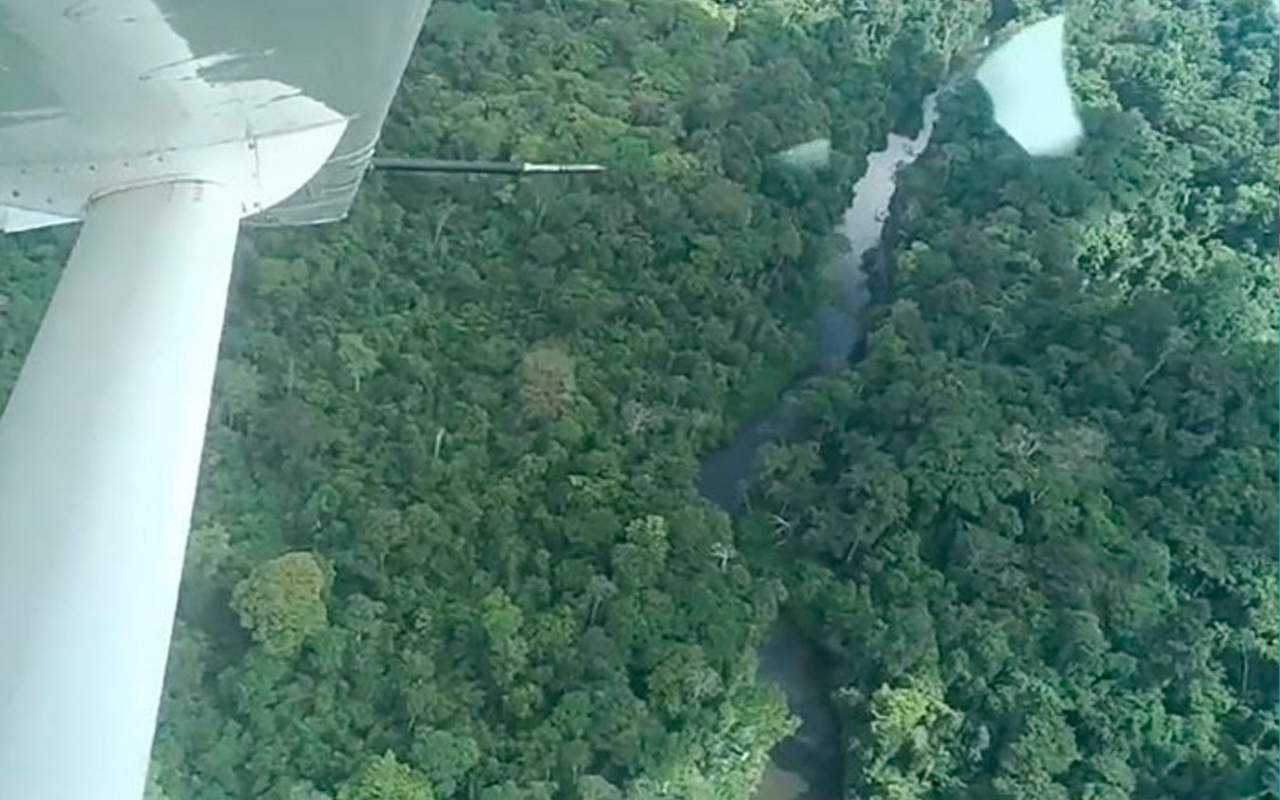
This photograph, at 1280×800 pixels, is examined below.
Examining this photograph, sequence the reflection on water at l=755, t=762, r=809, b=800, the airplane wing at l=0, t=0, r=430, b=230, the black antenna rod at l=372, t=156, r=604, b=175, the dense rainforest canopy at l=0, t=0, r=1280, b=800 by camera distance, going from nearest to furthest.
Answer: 1. the airplane wing at l=0, t=0, r=430, b=230
2. the dense rainforest canopy at l=0, t=0, r=1280, b=800
3. the reflection on water at l=755, t=762, r=809, b=800
4. the black antenna rod at l=372, t=156, r=604, b=175

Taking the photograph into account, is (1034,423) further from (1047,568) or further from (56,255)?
(56,255)

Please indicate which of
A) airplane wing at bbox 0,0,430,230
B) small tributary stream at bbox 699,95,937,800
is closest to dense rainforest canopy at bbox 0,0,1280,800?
small tributary stream at bbox 699,95,937,800

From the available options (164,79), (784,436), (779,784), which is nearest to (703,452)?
(784,436)

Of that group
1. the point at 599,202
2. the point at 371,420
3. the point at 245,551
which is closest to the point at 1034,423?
the point at 599,202

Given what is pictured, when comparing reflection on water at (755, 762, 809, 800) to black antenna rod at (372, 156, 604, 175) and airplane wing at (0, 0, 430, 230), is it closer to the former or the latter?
black antenna rod at (372, 156, 604, 175)

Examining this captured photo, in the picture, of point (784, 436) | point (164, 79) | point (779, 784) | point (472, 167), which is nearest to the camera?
point (164, 79)

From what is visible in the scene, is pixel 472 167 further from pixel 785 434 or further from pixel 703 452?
pixel 785 434
